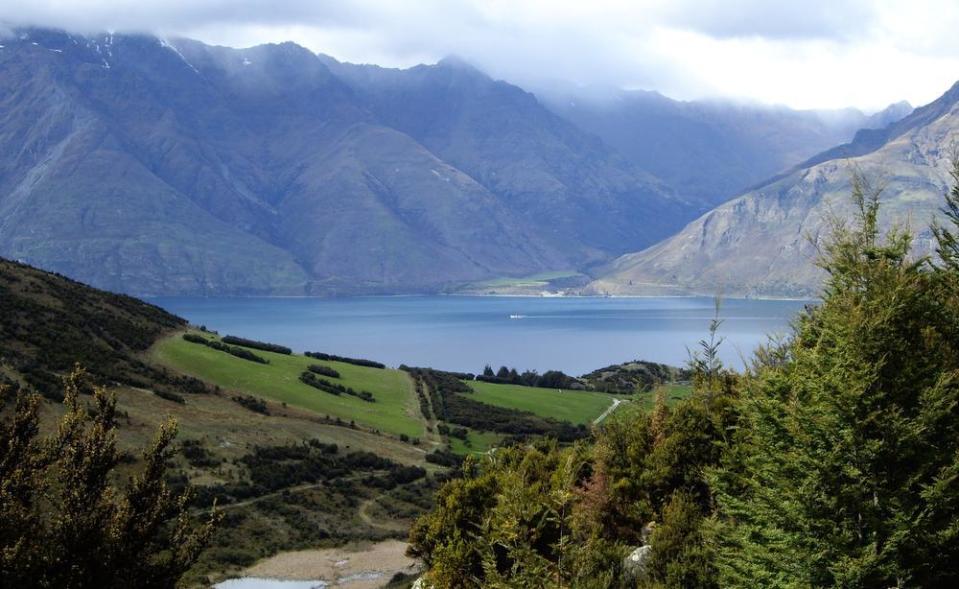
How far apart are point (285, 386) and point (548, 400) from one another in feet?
95.0

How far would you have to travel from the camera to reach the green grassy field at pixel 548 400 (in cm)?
8250

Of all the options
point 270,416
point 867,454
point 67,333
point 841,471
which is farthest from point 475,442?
point 867,454

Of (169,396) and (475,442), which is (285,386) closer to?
(169,396)

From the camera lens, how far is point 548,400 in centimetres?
8719

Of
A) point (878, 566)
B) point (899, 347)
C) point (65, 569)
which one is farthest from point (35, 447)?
point (899, 347)

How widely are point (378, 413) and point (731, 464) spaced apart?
174ft

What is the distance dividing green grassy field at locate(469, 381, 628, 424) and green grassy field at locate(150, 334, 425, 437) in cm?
1044

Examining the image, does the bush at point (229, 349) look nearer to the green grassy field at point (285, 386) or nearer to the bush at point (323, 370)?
the green grassy field at point (285, 386)

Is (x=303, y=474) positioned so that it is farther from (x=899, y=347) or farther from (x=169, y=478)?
(x=899, y=347)

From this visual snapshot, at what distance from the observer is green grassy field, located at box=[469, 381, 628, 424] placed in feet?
271

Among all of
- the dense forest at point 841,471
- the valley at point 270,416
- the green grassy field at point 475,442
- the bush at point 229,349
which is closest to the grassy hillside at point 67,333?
the valley at point 270,416

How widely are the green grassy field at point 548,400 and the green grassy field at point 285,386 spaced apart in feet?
34.3

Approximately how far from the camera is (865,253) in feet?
55.7

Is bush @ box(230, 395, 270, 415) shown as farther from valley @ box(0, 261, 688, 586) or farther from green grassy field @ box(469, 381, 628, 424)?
green grassy field @ box(469, 381, 628, 424)
